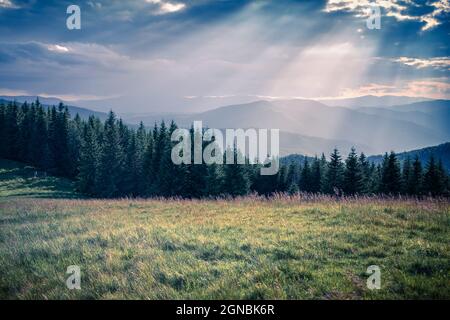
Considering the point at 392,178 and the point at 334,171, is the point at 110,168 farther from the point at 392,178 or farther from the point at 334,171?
the point at 392,178

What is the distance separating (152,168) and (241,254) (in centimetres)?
4757

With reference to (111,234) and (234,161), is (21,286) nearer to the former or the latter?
(111,234)

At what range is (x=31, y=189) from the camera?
5216 cm

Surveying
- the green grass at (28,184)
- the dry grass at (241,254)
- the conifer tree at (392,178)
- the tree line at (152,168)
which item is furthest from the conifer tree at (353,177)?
the green grass at (28,184)

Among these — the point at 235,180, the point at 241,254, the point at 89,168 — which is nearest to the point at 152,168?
the point at 89,168

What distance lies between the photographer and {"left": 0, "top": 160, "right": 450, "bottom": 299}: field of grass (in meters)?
6.12

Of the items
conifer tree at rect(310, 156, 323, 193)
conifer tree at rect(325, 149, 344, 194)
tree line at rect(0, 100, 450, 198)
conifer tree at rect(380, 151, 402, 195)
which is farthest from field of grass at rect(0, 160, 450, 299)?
Result: conifer tree at rect(310, 156, 323, 193)

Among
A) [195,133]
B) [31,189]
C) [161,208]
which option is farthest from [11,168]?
[161,208]

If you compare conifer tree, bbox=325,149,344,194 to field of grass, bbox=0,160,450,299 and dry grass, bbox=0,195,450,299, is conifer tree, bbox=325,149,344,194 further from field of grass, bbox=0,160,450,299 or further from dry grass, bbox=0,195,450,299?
field of grass, bbox=0,160,450,299

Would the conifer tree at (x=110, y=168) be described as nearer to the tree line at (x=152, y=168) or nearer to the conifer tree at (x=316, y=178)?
the tree line at (x=152, y=168)

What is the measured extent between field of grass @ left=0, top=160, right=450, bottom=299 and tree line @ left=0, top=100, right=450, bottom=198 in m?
11.5

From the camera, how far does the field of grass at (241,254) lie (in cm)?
612

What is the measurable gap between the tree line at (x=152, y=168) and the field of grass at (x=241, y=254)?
37.7 ft
